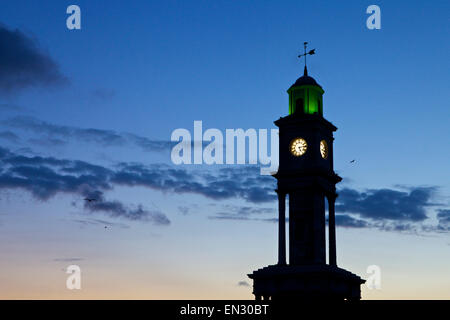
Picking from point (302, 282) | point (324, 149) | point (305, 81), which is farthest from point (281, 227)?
point (305, 81)

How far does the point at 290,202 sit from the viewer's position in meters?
88.3

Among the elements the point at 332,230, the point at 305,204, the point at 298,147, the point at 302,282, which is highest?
the point at 298,147

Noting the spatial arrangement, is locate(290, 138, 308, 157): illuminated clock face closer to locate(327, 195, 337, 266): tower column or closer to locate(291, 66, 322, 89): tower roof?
locate(327, 195, 337, 266): tower column

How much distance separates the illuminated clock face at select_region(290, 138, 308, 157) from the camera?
8788cm

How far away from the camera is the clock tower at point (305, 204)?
269 ft

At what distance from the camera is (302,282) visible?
266ft

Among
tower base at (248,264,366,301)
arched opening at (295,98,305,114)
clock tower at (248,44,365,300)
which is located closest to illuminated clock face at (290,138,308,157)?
clock tower at (248,44,365,300)

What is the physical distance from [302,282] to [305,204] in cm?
1078

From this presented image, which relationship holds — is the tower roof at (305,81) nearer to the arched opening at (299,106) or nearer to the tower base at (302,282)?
the arched opening at (299,106)

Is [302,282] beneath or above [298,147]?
beneath

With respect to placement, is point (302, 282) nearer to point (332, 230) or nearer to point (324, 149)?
point (332, 230)
